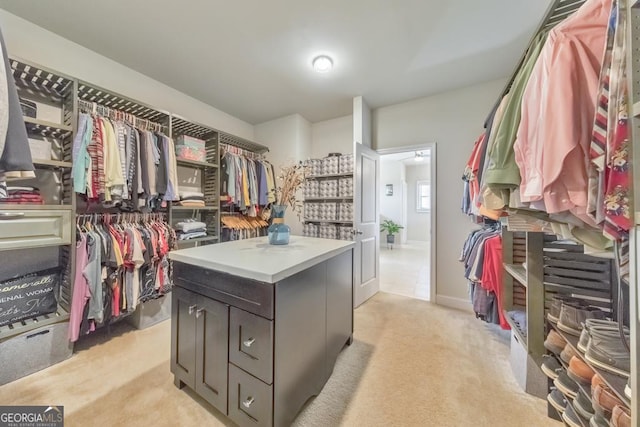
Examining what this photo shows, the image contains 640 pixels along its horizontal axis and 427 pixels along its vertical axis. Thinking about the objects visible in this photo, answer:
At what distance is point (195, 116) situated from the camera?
300cm

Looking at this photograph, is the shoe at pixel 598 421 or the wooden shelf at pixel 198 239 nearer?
the shoe at pixel 598 421

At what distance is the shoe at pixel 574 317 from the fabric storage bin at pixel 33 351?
3109 mm

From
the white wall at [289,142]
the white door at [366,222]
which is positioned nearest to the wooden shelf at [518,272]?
the white door at [366,222]

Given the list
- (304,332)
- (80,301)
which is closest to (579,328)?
(304,332)

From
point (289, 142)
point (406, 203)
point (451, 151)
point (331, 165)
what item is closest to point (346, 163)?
point (331, 165)

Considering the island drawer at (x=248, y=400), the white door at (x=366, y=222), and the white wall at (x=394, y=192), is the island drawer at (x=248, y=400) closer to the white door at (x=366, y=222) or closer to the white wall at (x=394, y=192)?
the white door at (x=366, y=222)

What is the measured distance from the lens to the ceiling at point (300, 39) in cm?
166

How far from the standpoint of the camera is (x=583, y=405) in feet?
3.10

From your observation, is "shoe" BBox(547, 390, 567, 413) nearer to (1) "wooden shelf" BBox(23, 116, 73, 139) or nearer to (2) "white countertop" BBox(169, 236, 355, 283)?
(2) "white countertop" BBox(169, 236, 355, 283)

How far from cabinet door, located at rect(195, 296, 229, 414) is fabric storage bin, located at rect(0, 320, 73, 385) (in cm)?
124

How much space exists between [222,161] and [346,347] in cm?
260

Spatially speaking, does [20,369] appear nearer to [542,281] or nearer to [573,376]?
[573,376]

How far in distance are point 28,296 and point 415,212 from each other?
8.26 metres

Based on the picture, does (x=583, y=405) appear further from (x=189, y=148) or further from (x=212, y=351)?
(x=189, y=148)
